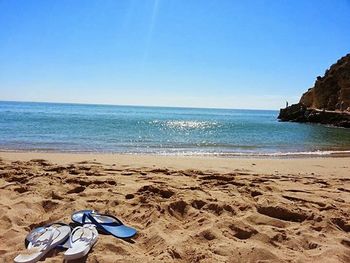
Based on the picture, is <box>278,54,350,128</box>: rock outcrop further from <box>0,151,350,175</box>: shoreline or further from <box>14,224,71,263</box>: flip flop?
<box>14,224,71,263</box>: flip flop

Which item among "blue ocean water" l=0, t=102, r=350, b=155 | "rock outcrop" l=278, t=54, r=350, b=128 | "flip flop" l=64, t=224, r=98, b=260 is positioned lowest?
"blue ocean water" l=0, t=102, r=350, b=155

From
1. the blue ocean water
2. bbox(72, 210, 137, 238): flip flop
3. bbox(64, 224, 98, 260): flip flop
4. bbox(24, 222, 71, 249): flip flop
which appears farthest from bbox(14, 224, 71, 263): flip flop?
the blue ocean water

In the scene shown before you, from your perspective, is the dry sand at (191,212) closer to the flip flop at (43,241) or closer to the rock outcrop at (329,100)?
the flip flop at (43,241)

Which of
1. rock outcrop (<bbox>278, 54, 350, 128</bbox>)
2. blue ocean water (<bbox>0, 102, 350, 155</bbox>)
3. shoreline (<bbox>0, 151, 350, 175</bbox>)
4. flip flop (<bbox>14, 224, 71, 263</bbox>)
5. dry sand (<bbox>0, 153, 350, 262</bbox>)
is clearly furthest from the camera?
rock outcrop (<bbox>278, 54, 350, 128</bbox>)

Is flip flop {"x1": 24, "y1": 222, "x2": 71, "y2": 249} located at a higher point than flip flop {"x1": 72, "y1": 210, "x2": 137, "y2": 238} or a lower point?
lower

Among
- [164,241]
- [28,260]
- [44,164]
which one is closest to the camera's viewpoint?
[28,260]

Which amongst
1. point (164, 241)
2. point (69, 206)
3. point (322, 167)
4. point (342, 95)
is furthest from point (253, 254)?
point (342, 95)

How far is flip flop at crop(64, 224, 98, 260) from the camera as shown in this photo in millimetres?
2867

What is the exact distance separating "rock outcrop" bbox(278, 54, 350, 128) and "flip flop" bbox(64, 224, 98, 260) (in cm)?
3913

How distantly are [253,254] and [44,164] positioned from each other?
5.68 metres

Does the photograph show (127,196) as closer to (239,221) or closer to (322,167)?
(239,221)

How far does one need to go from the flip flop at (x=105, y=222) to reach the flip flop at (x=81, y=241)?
124 mm

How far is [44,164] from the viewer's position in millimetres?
7164

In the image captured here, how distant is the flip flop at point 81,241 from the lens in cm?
287
